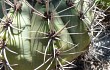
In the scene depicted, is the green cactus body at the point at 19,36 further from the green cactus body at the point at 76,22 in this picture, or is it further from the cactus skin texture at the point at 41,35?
the green cactus body at the point at 76,22

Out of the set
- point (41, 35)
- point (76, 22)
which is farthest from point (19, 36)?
point (76, 22)

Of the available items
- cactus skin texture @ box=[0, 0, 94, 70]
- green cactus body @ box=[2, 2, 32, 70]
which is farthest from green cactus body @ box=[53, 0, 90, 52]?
green cactus body @ box=[2, 2, 32, 70]

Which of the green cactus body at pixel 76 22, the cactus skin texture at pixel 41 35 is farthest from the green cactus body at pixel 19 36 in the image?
the green cactus body at pixel 76 22

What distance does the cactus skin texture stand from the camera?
1.46 meters

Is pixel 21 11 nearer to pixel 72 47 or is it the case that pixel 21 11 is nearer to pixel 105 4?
pixel 72 47

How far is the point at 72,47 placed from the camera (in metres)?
1.57

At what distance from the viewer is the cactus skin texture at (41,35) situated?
1.46 m

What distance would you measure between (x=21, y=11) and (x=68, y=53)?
0.34m

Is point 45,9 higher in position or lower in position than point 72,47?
higher

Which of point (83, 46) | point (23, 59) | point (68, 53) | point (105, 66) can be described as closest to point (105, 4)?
point (105, 66)

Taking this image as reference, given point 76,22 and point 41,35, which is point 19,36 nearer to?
point 41,35

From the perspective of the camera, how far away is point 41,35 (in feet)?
4.82

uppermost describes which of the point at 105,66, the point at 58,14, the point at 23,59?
the point at 58,14

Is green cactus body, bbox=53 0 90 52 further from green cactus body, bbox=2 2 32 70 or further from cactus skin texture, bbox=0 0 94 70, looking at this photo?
green cactus body, bbox=2 2 32 70
